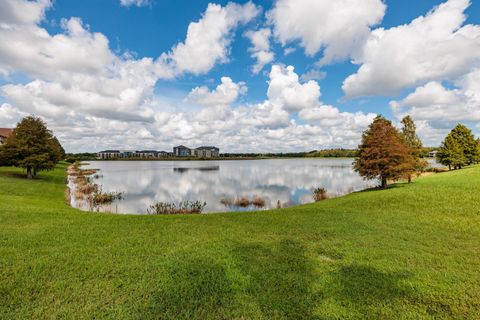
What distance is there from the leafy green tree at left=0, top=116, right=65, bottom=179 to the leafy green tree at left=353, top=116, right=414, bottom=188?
3988cm

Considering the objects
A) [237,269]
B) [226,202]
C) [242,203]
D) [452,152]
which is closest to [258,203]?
[242,203]

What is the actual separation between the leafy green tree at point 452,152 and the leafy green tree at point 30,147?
6946cm

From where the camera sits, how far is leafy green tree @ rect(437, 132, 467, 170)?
4875 cm

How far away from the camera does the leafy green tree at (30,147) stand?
31.9 m

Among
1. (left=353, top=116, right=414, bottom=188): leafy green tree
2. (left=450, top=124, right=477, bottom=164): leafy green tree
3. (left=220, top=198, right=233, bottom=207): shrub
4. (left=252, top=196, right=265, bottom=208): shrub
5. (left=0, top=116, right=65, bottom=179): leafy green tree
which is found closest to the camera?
(left=252, top=196, right=265, bottom=208): shrub

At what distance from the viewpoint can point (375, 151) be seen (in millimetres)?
25656

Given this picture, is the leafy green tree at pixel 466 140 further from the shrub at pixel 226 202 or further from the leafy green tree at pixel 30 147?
the leafy green tree at pixel 30 147

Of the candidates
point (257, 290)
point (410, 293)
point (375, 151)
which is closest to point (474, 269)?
point (410, 293)

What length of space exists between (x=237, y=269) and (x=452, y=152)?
196 ft

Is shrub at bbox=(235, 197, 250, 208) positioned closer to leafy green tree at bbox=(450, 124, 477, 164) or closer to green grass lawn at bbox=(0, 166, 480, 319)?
green grass lawn at bbox=(0, 166, 480, 319)

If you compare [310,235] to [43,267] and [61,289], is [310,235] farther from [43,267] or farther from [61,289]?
[43,267]

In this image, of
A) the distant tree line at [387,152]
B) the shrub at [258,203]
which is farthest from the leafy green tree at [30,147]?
the distant tree line at [387,152]

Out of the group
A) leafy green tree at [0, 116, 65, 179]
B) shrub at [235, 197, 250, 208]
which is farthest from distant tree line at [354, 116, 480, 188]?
leafy green tree at [0, 116, 65, 179]

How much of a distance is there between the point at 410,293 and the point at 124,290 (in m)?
6.52
